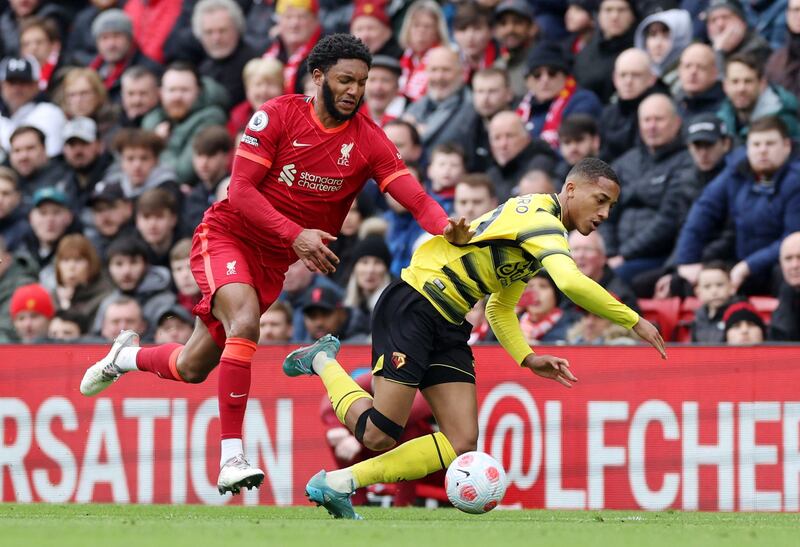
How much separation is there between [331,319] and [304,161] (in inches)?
155

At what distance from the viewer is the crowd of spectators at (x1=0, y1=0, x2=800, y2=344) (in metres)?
12.2

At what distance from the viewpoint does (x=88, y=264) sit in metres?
14.1

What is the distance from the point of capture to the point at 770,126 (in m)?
12.0

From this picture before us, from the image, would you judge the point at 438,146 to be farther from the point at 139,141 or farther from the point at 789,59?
the point at 139,141

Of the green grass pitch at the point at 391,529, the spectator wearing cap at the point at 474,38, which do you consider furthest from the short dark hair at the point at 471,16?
the green grass pitch at the point at 391,529

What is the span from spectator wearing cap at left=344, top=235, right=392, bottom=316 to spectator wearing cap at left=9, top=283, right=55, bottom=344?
2721 mm

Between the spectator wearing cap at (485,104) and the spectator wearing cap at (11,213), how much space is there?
4.56 metres

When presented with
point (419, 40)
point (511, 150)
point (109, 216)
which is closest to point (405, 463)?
point (511, 150)

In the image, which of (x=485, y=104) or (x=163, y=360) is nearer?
(x=163, y=360)

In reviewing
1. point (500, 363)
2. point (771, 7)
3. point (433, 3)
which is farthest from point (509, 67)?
point (500, 363)

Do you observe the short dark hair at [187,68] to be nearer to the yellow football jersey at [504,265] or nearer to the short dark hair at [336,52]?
the short dark hair at [336,52]

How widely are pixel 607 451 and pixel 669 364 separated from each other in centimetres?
74

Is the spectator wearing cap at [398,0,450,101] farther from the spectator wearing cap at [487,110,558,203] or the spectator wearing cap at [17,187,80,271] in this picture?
the spectator wearing cap at [17,187,80,271]

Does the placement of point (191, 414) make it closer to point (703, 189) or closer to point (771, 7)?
point (703, 189)
